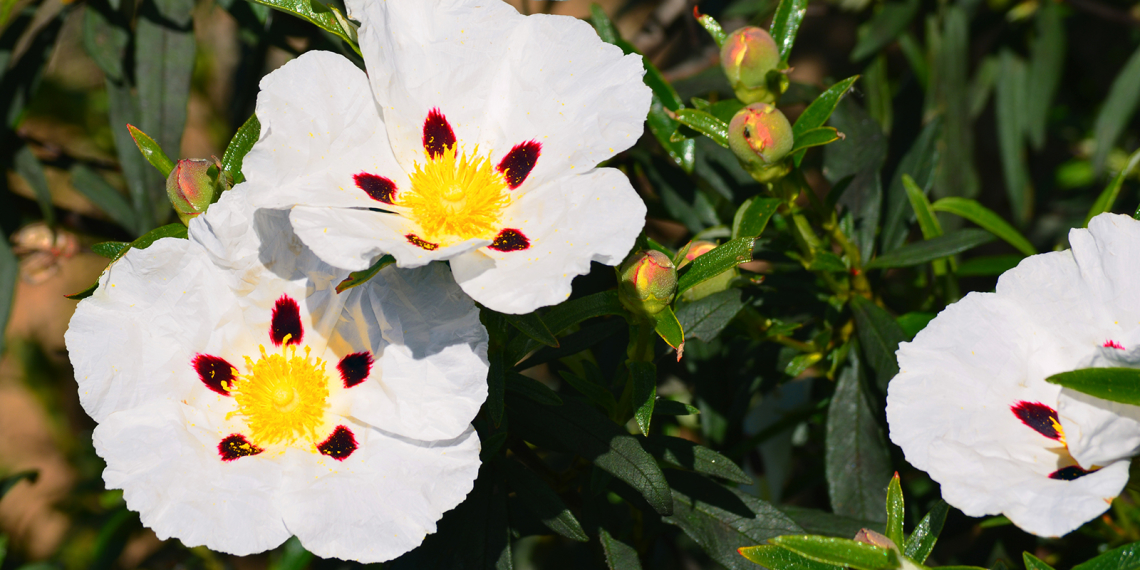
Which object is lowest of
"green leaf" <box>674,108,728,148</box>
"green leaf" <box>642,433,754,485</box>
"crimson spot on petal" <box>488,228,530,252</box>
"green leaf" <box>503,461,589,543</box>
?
"green leaf" <box>503,461,589,543</box>

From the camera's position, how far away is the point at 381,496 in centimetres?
119

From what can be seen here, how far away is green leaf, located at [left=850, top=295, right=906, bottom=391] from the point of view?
1.63m

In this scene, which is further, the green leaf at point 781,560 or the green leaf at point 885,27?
the green leaf at point 885,27

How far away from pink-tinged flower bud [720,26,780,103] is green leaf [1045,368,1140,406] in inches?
29.3

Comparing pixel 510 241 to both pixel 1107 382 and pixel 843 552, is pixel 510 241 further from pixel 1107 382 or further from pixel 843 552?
pixel 1107 382

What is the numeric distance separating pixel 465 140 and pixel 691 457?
0.68 meters

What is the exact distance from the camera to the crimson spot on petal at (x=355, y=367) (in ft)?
4.33

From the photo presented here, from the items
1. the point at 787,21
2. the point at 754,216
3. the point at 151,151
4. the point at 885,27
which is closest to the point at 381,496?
the point at 151,151

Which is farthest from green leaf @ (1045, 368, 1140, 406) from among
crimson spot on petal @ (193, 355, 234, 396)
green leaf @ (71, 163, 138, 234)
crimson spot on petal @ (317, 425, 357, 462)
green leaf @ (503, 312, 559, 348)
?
green leaf @ (71, 163, 138, 234)

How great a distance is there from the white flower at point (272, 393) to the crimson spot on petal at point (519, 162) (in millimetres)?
250

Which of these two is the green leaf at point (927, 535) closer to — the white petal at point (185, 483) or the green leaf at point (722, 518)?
the green leaf at point (722, 518)

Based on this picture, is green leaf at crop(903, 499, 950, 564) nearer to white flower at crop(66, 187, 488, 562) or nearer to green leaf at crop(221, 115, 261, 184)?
white flower at crop(66, 187, 488, 562)

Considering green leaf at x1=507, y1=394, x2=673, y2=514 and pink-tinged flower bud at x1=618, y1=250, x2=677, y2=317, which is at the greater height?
pink-tinged flower bud at x1=618, y1=250, x2=677, y2=317

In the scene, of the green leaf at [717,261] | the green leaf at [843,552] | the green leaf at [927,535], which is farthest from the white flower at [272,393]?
the green leaf at [927,535]
